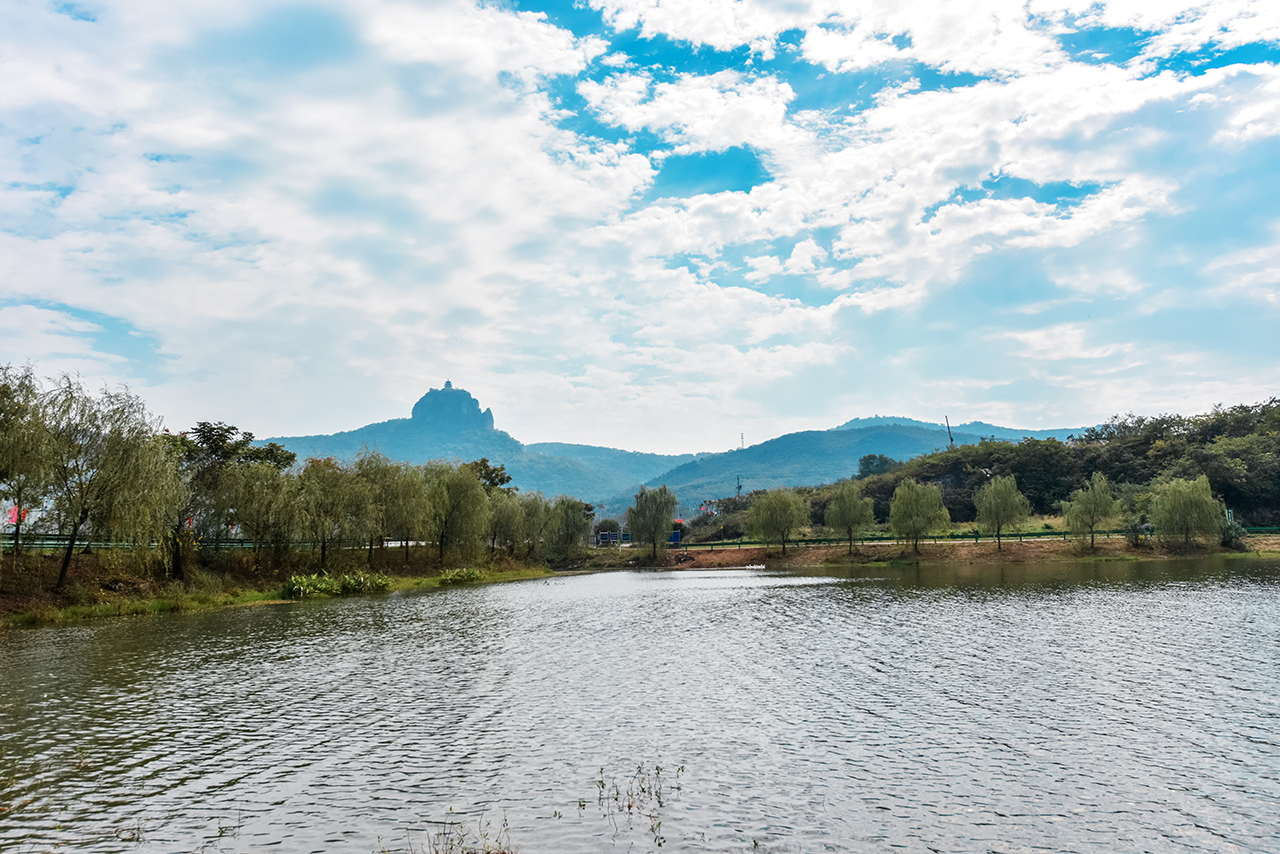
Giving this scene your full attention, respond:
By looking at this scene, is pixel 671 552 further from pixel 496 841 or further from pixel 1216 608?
pixel 496 841

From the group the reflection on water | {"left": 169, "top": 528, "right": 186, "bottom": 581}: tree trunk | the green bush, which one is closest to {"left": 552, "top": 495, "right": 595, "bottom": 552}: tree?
the green bush

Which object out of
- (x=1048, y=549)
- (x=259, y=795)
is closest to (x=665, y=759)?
(x=259, y=795)

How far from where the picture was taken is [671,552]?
10319cm

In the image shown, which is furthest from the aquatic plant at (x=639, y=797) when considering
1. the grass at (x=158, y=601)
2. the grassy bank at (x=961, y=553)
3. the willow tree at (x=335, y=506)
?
the grassy bank at (x=961, y=553)

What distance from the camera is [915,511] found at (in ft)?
254

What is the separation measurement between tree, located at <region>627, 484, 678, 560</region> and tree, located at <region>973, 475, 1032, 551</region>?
39442 millimetres

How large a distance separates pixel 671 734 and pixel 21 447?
3389 centimetres

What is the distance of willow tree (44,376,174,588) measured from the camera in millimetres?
35031

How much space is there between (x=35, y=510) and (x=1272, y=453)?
12861cm

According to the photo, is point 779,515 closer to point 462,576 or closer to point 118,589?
point 462,576

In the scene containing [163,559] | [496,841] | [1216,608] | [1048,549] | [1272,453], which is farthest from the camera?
[1272,453]

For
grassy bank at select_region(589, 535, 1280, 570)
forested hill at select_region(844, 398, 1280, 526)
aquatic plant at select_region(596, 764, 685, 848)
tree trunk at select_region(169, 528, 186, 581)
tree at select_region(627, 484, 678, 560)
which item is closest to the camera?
aquatic plant at select_region(596, 764, 685, 848)

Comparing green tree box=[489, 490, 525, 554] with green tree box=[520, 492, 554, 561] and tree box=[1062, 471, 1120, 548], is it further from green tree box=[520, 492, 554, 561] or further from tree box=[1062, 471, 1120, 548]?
tree box=[1062, 471, 1120, 548]

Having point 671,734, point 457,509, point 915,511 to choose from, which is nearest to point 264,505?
point 457,509
